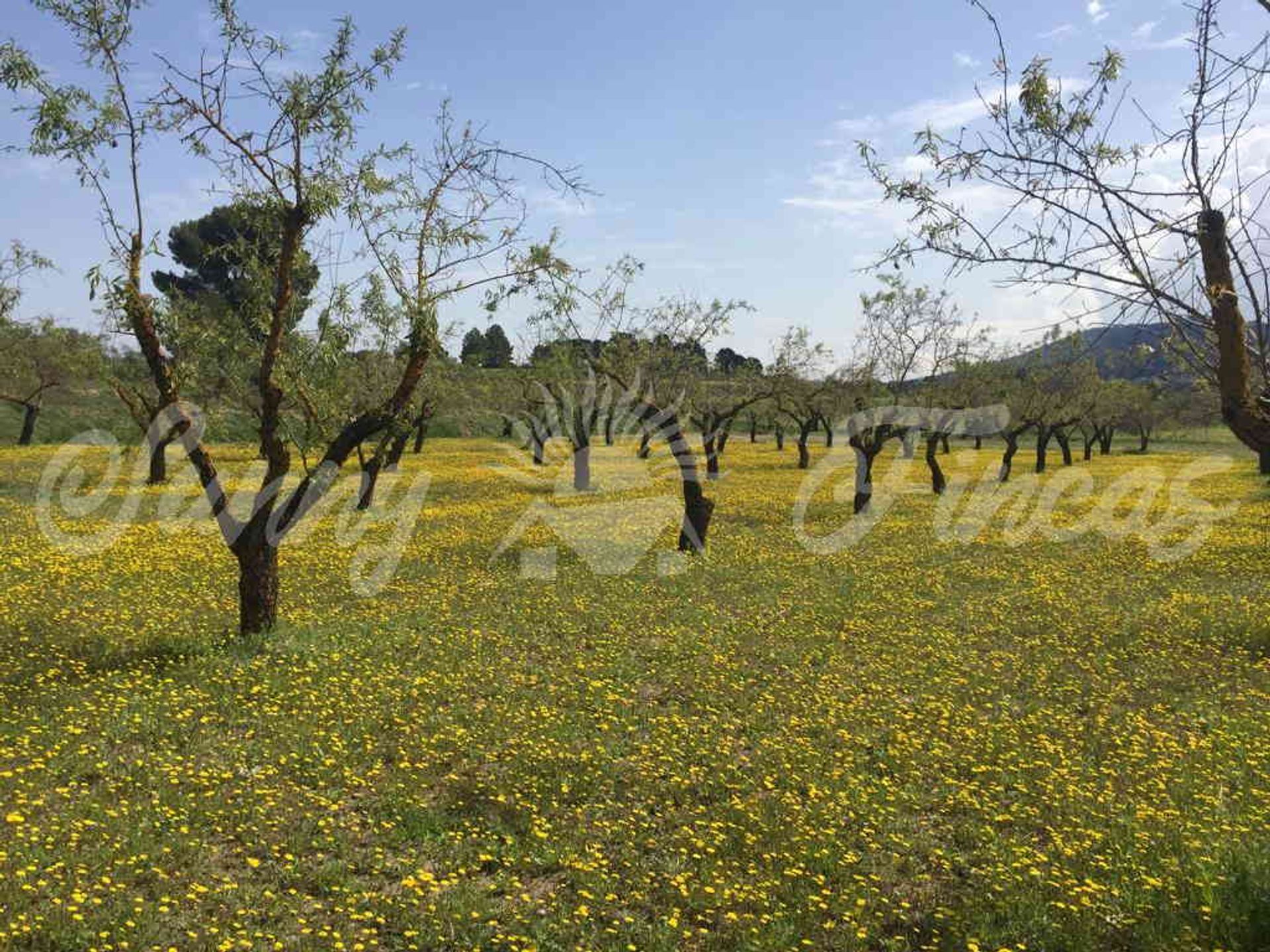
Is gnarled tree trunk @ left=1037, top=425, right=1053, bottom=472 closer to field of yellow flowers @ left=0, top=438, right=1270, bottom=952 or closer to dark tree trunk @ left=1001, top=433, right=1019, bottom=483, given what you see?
dark tree trunk @ left=1001, top=433, right=1019, bottom=483

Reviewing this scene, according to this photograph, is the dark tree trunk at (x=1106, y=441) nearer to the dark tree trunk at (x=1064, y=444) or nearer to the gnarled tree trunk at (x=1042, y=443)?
the dark tree trunk at (x=1064, y=444)

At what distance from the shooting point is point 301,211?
42.5 ft

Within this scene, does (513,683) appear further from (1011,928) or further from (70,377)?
(70,377)

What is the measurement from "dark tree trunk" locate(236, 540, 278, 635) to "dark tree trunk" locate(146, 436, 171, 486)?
2661 centimetres

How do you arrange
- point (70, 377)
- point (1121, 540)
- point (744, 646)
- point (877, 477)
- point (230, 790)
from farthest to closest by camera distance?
point (70, 377)
point (877, 477)
point (1121, 540)
point (744, 646)
point (230, 790)

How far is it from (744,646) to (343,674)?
24.0 feet

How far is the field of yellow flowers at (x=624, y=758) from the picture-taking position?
7.04 m

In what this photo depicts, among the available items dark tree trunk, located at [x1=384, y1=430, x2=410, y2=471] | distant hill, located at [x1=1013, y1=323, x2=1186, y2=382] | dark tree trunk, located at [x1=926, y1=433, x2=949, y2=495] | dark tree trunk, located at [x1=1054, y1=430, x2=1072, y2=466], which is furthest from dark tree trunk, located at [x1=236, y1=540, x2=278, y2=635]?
dark tree trunk, located at [x1=1054, y1=430, x2=1072, y2=466]

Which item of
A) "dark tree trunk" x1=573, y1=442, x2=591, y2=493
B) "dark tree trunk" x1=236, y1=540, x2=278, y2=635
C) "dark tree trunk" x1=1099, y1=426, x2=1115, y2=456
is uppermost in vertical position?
"dark tree trunk" x1=1099, y1=426, x2=1115, y2=456

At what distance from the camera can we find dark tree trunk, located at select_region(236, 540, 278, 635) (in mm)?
14148

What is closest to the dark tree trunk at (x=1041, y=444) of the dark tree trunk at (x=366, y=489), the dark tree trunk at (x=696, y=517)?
the dark tree trunk at (x=696, y=517)

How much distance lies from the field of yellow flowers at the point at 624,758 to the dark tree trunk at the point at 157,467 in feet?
53.2

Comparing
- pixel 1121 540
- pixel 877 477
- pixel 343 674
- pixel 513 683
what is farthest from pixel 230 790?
pixel 877 477

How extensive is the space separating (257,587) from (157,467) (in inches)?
1107
